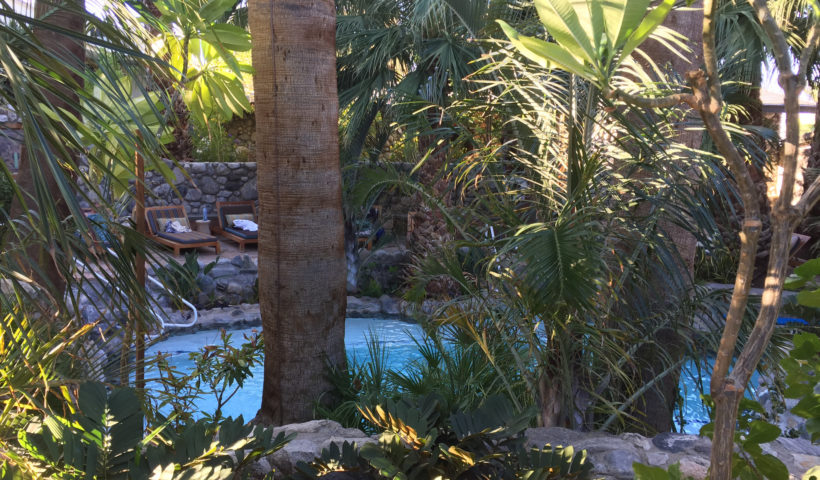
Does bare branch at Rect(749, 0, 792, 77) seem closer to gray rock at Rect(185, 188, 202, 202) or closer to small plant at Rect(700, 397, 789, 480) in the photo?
small plant at Rect(700, 397, 789, 480)

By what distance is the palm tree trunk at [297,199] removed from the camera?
10.6 ft

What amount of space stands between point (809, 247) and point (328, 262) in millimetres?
9223

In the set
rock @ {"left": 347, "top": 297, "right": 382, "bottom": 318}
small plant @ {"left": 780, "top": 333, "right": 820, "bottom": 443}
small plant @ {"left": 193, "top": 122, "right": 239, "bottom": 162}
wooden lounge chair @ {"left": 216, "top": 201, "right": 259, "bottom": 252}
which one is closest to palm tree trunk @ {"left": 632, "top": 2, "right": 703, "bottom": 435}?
small plant @ {"left": 780, "top": 333, "right": 820, "bottom": 443}

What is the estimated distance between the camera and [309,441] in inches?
95.0

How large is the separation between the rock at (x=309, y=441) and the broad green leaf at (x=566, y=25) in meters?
1.59

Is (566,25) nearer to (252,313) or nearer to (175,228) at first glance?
(252,313)

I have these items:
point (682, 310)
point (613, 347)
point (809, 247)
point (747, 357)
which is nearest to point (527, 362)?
point (613, 347)

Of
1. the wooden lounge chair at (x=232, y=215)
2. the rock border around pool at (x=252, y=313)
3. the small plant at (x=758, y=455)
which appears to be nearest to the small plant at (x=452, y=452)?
the small plant at (x=758, y=455)

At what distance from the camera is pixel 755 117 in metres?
10.4

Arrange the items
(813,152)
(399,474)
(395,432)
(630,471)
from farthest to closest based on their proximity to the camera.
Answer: (813,152) < (630,471) < (395,432) < (399,474)

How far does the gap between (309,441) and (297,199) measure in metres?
1.28

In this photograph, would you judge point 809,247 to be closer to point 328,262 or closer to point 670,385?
point 670,385

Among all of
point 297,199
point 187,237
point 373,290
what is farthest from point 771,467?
point 187,237

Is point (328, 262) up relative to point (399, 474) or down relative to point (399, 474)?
up
